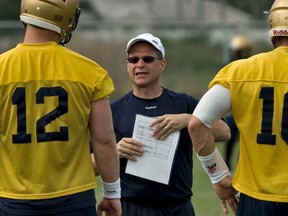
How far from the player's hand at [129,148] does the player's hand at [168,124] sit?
0.13 meters

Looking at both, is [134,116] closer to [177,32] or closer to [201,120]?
[201,120]

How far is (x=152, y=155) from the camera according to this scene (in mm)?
6375

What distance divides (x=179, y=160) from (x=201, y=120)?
1.02m

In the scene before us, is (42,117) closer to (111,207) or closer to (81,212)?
(81,212)

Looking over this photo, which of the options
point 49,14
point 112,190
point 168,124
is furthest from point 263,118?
point 49,14

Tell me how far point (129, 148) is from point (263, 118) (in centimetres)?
131

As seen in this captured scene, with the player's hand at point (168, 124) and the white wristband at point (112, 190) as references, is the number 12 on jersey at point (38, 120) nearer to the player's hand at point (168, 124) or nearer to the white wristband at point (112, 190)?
the white wristband at point (112, 190)

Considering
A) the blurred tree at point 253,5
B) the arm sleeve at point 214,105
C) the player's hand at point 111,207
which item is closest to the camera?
the arm sleeve at point 214,105

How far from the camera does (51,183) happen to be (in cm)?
522

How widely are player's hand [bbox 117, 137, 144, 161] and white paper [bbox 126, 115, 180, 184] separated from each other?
35 millimetres

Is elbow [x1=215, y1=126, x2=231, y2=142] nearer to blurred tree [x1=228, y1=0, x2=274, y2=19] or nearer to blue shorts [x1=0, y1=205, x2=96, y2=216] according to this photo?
blue shorts [x1=0, y1=205, x2=96, y2=216]

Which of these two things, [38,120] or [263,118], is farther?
[263,118]

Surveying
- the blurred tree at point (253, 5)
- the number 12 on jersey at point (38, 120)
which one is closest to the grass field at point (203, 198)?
the number 12 on jersey at point (38, 120)

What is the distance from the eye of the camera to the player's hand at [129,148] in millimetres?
6340
